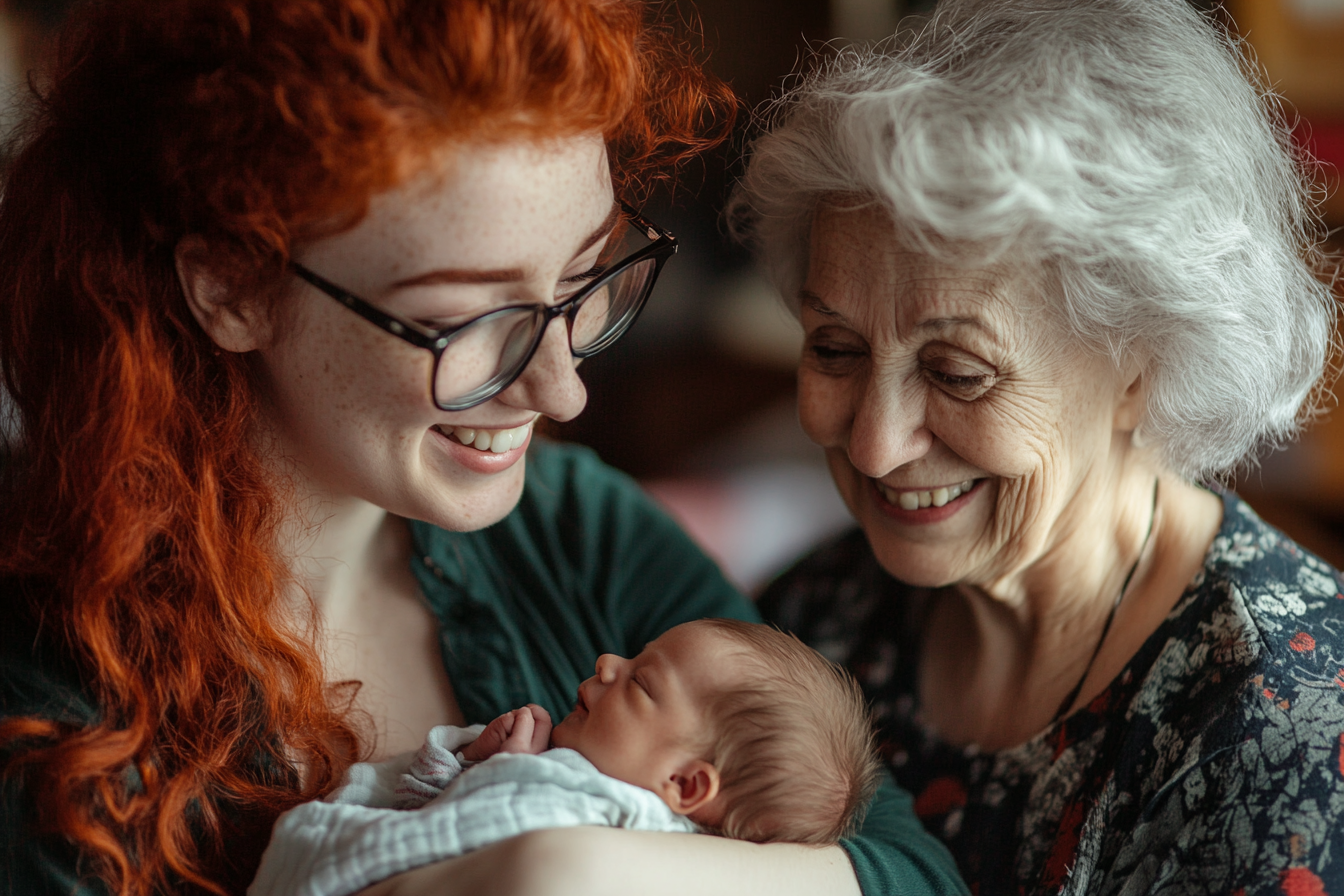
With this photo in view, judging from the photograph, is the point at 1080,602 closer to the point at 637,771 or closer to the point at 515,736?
the point at 637,771

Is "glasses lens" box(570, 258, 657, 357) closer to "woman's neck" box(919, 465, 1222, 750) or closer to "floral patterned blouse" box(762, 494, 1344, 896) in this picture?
"woman's neck" box(919, 465, 1222, 750)

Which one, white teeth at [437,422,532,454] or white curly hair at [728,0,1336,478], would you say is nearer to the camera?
white curly hair at [728,0,1336,478]

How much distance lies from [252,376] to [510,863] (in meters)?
0.70

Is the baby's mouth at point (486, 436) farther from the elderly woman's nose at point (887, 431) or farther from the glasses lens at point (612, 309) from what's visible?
the elderly woman's nose at point (887, 431)

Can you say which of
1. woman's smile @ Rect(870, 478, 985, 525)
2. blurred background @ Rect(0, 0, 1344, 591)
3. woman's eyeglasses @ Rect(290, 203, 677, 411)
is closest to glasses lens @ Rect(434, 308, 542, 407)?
woman's eyeglasses @ Rect(290, 203, 677, 411)

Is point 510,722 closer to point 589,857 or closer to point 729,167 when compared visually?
point 589,857

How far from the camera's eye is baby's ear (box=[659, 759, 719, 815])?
1.21 metres

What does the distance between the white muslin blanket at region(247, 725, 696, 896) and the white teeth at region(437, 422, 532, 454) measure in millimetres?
410

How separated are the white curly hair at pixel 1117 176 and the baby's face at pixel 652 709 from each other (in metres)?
0.58

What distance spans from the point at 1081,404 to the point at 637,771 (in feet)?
2.50

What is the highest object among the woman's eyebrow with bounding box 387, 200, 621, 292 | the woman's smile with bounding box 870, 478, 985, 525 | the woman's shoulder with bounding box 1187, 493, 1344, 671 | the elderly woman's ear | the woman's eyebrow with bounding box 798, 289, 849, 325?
the woman's eyebrow with bounding box 387, 200, 621, 292

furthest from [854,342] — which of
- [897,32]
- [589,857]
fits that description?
[589,857]

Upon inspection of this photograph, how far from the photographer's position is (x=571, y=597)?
1672 mm

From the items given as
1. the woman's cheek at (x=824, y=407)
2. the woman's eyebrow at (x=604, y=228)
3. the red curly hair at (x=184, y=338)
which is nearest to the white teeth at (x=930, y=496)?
the woman's cheek at (x=824, y=407)
